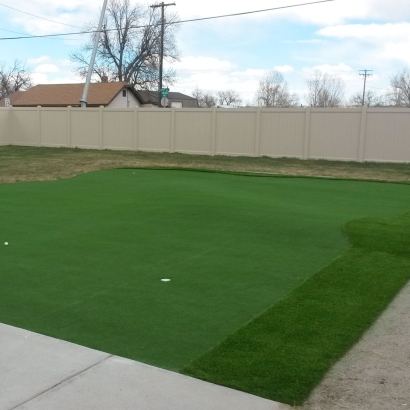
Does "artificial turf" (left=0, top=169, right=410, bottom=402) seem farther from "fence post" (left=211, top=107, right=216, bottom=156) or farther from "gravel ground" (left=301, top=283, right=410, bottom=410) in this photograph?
"fence post" (left=211, top=107, right=216, bottom=156)

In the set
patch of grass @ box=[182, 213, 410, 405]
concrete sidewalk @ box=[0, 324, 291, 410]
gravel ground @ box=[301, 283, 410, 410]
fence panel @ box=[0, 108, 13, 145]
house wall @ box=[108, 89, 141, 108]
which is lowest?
gravel ground @ box=[301, 283, 410, 410]

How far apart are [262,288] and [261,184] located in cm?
920

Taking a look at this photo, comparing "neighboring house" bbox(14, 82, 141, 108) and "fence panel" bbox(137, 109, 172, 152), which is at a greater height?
"neighboring house" bbox(14, 82, 141, 108)

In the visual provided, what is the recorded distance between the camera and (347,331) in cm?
466

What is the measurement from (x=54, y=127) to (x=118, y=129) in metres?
4.50

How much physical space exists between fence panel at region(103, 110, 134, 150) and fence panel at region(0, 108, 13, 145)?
278 inches

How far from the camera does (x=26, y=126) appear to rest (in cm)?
3108

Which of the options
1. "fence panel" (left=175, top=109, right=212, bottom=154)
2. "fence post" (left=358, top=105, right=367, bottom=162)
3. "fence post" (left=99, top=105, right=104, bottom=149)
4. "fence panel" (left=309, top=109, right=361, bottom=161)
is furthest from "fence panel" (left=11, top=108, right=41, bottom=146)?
"fence post" (left=358, top=105, right=367, bottom=162)

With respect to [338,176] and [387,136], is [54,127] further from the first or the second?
[338,176]

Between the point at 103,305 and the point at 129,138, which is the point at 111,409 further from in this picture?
the point at 129,138

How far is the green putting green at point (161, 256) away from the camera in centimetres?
475

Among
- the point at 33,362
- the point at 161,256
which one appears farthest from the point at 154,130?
the point at 33,362

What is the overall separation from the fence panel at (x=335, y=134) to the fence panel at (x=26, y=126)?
51.8 feet

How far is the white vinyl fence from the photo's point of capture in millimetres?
21422
